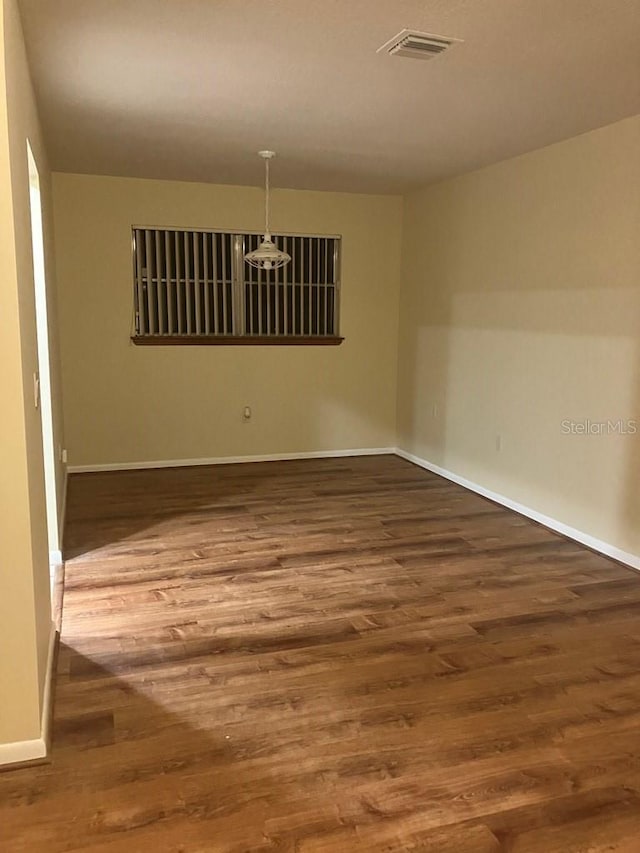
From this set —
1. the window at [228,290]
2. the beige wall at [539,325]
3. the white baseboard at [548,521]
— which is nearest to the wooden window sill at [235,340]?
Answer: the window at [228,290]

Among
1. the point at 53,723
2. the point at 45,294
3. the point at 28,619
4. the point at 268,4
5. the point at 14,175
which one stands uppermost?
the point at 268,4

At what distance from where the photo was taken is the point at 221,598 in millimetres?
3287

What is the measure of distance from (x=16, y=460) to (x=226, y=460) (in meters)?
4.08

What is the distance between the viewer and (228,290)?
5.92m

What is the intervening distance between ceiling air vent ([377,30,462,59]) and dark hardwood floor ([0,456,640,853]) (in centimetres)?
239

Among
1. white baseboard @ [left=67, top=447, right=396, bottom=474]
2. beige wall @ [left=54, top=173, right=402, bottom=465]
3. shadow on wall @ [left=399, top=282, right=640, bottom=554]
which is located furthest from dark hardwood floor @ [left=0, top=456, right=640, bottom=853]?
beige wall @ [left=54, top=173, right=402, bottom=465]

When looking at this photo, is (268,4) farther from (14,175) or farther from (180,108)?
(180,108)

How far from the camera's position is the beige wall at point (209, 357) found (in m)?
5.45

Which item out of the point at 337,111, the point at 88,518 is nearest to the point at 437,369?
the point at 337,111

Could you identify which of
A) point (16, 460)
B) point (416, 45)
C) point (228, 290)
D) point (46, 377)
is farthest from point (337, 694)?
point (228, 290)

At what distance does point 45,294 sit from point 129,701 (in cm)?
238

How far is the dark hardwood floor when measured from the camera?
1877 mm

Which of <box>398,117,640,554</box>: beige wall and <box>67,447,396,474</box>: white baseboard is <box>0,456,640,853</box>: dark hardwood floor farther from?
<box>67,447,396,474</box>: white baseboard

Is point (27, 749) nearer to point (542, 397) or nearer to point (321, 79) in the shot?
point (321, 79)
